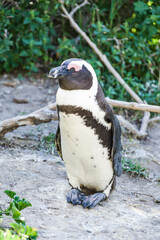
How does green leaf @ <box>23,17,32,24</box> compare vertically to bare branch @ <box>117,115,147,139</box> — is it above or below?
above

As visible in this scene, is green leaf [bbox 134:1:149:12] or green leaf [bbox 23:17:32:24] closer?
green leaf [bbox 134:1:149:12]

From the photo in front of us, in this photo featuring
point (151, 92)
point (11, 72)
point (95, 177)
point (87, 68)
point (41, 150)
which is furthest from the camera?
point (11, 72)

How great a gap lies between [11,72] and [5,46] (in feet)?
2.46

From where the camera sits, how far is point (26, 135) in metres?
4.10

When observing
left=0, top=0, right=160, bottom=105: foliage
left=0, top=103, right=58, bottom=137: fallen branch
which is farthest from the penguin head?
left=0, top=0, right=160, bottom=105: foliage

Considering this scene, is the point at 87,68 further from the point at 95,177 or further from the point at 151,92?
the point at 151,92

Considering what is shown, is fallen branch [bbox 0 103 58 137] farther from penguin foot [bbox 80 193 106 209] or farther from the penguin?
penguin foot [bbox 80 193 106 209]

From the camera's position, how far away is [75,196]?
2908mm

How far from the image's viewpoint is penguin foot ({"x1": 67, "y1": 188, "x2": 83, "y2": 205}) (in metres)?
2.89

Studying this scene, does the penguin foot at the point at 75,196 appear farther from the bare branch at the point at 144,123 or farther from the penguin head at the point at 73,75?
the bare branch at the point at 144,123

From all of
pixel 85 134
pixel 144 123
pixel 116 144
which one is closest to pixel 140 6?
pixel 144 123

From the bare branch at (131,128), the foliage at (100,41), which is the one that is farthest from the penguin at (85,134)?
the foliage at (100,41)

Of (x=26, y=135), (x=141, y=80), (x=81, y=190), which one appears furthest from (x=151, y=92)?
(x=81, y=190)

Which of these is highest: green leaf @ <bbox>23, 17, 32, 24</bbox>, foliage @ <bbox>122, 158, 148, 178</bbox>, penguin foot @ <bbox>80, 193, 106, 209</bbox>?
green leaf @ <bbox>23, 17, 32, 24</bbox>
